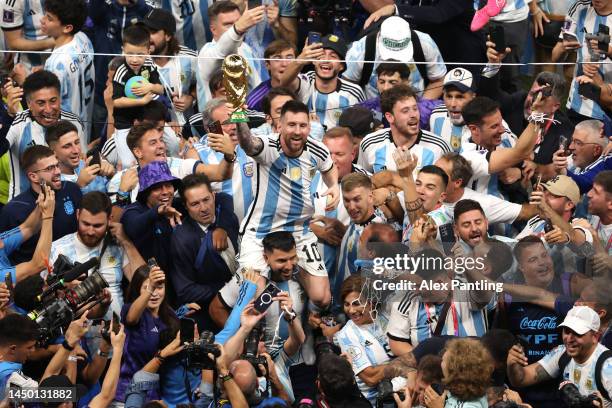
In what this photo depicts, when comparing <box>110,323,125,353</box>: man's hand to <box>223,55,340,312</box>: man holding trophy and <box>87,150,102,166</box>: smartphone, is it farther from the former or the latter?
<box>87,150,102,166</box>: smartphone

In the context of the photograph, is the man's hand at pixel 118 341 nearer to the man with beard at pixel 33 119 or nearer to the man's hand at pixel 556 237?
the man with beard at pixel 33 119

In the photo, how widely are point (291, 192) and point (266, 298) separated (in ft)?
3.20

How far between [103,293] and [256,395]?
1.36 meters

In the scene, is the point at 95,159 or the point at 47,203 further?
the point at 95,159

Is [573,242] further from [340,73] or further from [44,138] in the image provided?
[44,138]

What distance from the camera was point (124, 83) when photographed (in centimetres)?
1527

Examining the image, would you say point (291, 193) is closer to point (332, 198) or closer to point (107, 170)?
point (332, 198)

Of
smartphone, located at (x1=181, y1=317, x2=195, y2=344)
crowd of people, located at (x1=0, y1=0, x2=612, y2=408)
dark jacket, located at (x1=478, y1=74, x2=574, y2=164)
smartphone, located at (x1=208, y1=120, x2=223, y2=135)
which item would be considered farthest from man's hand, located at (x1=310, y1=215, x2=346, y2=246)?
dark jacket, located at (x1=478, y1=74, x2=574, y2=164)

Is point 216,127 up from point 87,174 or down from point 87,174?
up

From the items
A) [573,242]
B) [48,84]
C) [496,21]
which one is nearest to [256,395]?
[573,242]

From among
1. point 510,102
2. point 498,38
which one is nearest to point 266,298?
point 510,102

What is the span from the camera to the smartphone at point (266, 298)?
13.3m

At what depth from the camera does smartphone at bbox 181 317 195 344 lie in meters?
13.4

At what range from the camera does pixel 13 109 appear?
14938mm
